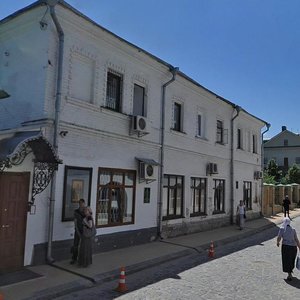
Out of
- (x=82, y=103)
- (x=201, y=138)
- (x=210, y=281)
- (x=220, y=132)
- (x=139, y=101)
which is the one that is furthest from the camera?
(x=220, y=132)

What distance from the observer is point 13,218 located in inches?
344

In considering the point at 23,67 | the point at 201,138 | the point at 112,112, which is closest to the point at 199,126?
the point at 201,138

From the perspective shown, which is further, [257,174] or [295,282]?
[257,174]

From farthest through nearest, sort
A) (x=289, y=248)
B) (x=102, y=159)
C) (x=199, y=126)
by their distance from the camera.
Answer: (x=199, y=126), (x=102, y=159), (x=289, y=248)

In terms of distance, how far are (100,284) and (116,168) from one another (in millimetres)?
4328

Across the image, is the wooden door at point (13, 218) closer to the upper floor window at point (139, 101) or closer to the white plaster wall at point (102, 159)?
the white plaster wall at point (102, 159)

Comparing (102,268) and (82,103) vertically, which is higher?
(82,103)

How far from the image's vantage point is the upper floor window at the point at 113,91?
11.7 metres

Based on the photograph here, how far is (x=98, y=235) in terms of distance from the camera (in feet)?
35.6

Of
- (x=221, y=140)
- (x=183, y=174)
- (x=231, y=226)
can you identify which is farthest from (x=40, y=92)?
(x=231, y=226)

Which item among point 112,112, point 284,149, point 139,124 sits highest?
point 284,149

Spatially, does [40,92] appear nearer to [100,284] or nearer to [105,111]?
[105,111]

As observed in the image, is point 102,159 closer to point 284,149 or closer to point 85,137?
point 85,137

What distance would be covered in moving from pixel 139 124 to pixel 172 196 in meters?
4.11
